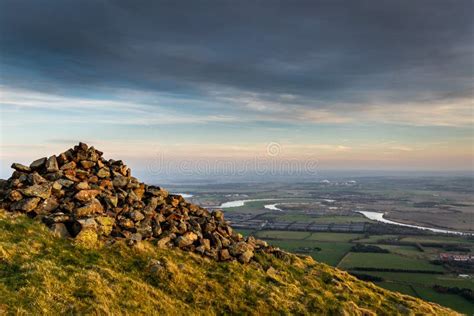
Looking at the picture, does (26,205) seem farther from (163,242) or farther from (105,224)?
(163,242)

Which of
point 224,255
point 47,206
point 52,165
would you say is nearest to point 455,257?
point 224,255

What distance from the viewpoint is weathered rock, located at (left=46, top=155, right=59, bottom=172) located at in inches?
1328

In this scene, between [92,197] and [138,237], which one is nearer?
[138,237]

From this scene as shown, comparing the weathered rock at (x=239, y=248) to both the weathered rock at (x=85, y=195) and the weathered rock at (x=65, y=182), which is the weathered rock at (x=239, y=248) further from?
the weathered rock at (x=65, y=182)

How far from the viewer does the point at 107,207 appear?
104 feet

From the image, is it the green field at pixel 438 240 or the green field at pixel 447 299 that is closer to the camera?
the green field at pixel 447 299

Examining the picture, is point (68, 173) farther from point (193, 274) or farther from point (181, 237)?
point (193, 274)

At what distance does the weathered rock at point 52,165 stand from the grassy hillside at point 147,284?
7.16 meters

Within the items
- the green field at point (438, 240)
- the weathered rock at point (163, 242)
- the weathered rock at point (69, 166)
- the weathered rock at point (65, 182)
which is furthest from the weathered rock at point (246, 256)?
the green field at point (438, 240)

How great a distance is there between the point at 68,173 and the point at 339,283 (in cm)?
2987

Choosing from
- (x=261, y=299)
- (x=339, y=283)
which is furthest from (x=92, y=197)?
(x=339, y=283)

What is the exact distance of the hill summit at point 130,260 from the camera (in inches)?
786

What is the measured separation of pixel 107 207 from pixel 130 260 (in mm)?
7660

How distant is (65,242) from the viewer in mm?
26094
